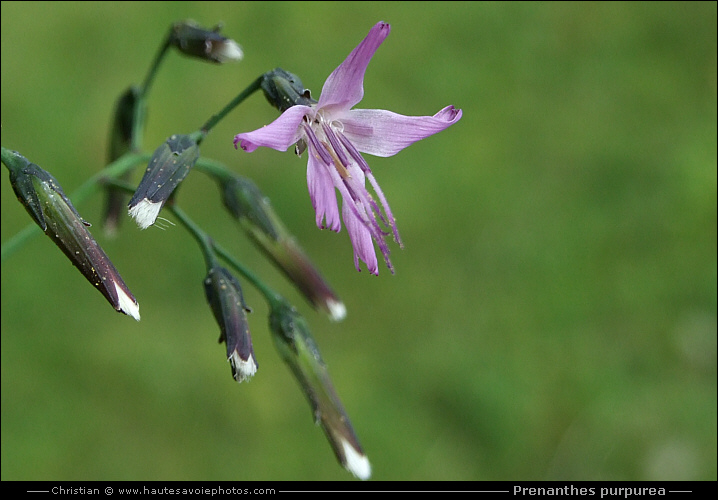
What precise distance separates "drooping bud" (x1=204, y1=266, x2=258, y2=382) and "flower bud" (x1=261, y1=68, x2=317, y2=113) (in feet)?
1.32

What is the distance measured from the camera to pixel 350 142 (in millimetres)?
1370

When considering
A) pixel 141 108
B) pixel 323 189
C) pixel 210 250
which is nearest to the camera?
pixel 323 189

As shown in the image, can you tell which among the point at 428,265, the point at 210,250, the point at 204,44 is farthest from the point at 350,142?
the point at 428,265

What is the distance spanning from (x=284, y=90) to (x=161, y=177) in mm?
245

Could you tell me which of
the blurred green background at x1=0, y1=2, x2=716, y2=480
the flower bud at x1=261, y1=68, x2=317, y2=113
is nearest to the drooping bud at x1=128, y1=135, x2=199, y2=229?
the flower bud at x1=261, y1=68, x2=317, y2=113

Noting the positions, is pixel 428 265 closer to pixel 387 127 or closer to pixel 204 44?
pixel 204 44

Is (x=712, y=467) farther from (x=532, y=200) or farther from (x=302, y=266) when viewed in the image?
(x=302, y=266)

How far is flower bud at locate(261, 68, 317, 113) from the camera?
1332mm

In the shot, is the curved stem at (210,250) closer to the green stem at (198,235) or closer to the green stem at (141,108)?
the green stem at (198,235)

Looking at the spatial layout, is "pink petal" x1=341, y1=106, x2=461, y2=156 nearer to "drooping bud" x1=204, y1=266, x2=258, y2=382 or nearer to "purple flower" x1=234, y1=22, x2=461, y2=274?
"purple flower" x1=234, y1=22, x2=461, y2=274

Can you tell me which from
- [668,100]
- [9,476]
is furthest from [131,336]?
[668,100]

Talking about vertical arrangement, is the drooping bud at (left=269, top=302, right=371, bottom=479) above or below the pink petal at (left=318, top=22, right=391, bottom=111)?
below

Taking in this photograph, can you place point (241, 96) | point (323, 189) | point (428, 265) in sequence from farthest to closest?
1. point (428, 265)
2. point (241, 96)
3. point (323, 189)

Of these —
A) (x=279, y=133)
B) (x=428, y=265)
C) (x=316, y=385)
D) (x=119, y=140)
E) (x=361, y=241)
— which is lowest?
(x=428, y=265)
